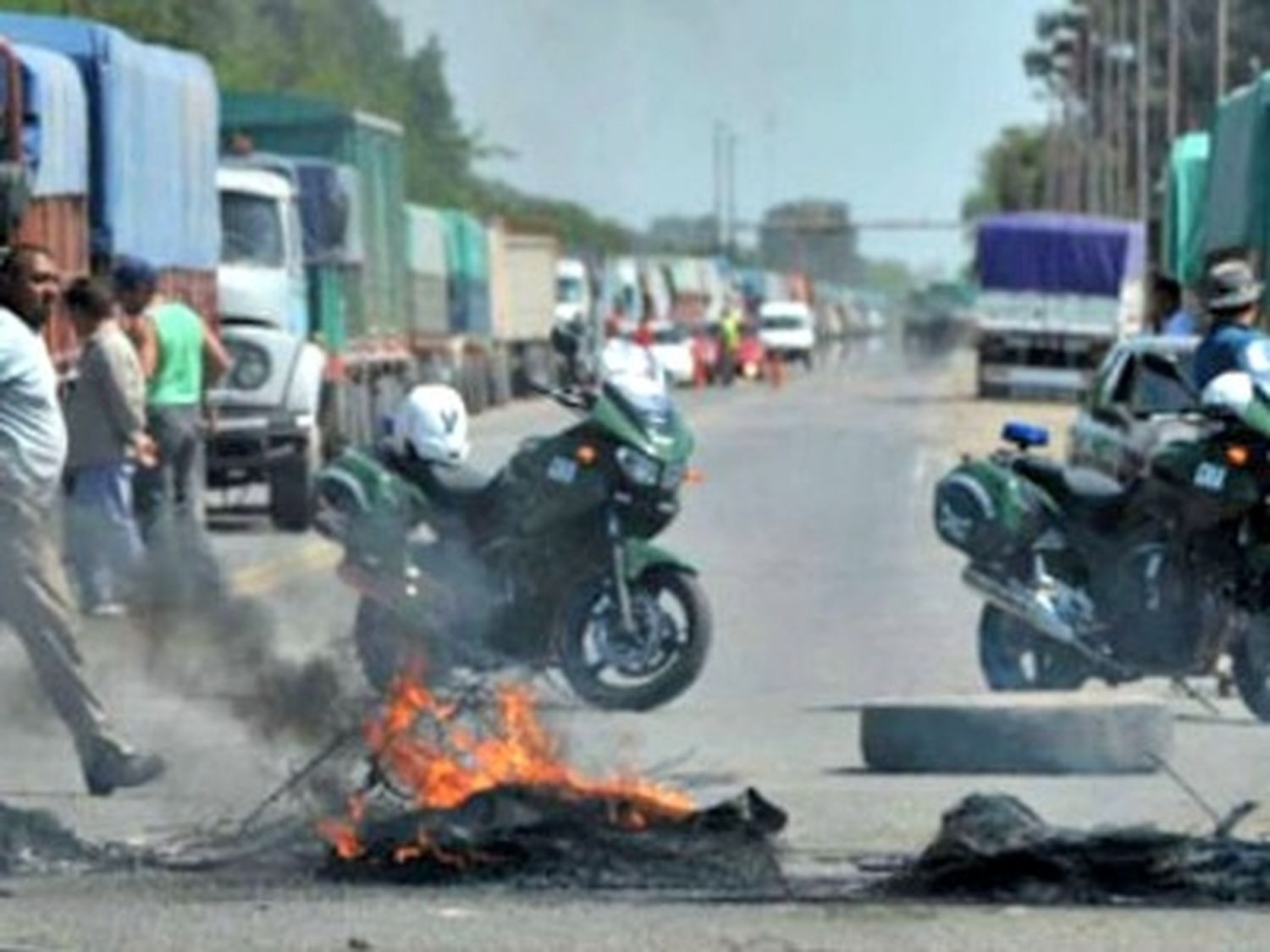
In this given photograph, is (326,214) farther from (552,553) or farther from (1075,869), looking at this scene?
(1075,869)

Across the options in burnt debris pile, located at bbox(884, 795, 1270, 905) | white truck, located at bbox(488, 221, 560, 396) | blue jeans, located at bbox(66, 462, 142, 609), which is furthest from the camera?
white truck, located at bbox(488, 221, 560, 396)

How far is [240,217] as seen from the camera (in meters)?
30.7

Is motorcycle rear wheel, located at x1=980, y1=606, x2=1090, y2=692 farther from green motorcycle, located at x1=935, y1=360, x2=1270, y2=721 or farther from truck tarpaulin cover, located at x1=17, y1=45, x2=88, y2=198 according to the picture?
truck tarpaulin cover, located at x1=17, y1=45, x2=88, y2=198

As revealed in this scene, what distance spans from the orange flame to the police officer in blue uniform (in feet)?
13.8

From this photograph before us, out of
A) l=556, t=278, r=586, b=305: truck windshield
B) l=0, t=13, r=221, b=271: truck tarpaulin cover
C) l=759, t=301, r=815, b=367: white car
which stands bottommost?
l=759, t=301, r=815, b=367: white car

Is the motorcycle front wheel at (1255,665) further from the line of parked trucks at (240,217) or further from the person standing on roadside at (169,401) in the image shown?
the person standing on roadside at (169,401)

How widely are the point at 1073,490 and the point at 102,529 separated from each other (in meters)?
5.00

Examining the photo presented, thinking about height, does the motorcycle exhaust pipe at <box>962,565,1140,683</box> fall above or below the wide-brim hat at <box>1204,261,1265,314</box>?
below

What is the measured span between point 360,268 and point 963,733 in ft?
81.4

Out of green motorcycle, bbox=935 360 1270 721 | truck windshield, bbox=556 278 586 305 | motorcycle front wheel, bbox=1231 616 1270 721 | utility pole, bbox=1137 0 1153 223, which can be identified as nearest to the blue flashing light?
green motorcycle, bbox=935 360 1270 721

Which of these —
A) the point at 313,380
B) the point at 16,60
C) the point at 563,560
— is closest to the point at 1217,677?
the point at 563,560

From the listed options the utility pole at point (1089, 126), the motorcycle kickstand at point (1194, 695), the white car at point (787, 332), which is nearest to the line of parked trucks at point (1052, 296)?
the utility pole at point (1089, 126)

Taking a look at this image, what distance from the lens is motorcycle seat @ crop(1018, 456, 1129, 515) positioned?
1521 cm

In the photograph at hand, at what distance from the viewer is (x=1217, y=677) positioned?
15438 millimetres
